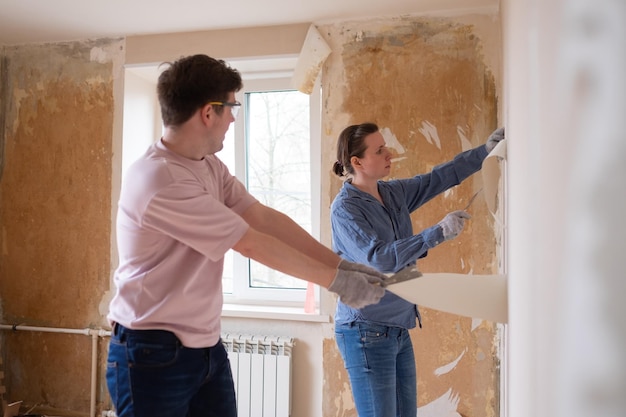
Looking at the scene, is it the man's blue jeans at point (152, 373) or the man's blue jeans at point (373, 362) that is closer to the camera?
the man's blue jeans at point (152, 373)

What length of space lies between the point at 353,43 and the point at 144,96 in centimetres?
139

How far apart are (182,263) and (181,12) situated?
6.48ft

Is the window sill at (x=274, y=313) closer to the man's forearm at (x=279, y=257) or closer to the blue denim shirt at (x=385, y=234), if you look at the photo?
the blue denim shirt at (x=385, y=234)

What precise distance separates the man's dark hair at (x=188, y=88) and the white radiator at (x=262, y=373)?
1900 millimetres

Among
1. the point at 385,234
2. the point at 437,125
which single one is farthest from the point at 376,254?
the point at 437,125

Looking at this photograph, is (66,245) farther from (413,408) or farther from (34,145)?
(413,408)

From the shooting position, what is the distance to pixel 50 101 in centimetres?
339

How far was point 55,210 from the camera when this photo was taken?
133 inches

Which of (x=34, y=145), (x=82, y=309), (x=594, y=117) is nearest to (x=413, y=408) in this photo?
(x=594, y=117)

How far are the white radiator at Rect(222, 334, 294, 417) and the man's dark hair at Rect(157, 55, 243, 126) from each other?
1.90m

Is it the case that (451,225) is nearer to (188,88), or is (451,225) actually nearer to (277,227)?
(277,227)

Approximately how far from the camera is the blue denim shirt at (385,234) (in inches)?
68.7

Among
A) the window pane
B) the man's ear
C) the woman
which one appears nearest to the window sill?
the window pane

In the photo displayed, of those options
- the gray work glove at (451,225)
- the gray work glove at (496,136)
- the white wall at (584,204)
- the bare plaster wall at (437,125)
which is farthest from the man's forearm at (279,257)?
the bare plaster wall at (437,125)
